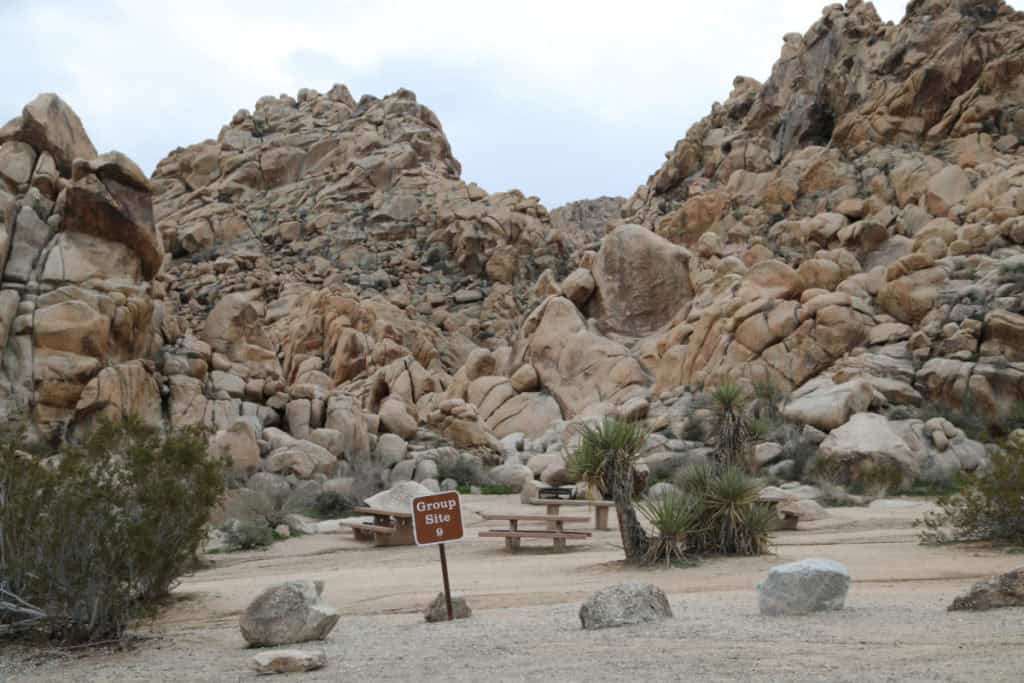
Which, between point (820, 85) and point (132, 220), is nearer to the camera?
point (132, 220)

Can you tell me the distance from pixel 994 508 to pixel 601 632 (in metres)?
7.71

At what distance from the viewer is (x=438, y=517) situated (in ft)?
27.6

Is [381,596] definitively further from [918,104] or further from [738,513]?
[918,104]

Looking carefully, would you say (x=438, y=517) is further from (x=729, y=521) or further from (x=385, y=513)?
(x=385, y=513)

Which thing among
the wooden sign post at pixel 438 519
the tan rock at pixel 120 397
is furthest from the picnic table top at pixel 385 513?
the wooden sign post at pixel 438 519

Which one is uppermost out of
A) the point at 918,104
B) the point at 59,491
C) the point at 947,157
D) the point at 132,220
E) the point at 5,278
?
the point at 918,104

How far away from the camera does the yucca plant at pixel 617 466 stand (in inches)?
494

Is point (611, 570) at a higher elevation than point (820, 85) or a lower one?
lower

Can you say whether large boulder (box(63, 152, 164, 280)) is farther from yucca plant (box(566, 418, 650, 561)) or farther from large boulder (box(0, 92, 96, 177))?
yucca plant (box(566, 418, 650, 561))

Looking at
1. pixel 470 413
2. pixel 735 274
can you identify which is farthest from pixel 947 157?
pixel 470 413

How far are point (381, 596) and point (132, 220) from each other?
17136mm

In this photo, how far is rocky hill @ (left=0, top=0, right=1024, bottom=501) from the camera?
76.1 feet

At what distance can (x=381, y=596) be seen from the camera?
10.9m

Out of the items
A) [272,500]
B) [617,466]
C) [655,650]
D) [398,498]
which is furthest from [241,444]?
[655,650]
